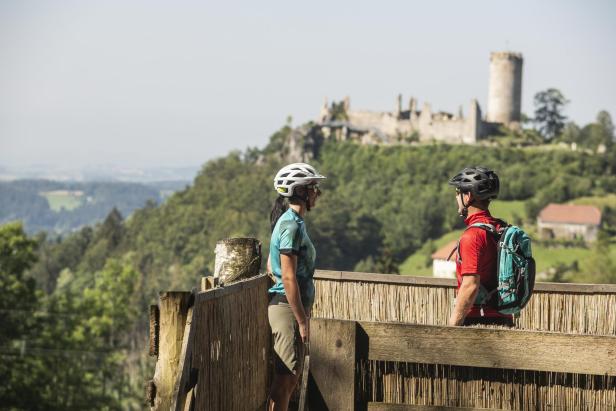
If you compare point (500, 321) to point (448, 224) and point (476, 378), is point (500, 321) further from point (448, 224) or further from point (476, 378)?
point (448, 224)

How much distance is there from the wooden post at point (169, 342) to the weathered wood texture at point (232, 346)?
0.27ft

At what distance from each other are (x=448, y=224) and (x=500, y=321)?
129 meters

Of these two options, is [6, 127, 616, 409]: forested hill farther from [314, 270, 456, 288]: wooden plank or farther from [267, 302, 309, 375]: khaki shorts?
[267, 302, 309, 375]: khaki shorts

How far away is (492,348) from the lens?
5.47m

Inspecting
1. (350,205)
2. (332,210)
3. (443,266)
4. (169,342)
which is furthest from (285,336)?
(350,205)

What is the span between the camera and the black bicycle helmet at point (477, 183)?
6816mm

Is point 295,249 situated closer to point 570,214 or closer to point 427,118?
point 570,214

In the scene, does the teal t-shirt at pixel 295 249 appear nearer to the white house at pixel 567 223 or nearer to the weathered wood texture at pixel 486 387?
the weathered wood texture at pixel 486 387

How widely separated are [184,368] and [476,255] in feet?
6.69

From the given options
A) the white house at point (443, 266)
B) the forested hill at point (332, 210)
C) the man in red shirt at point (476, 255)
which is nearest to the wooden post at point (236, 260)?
the man in red shirt at point (476, 255)

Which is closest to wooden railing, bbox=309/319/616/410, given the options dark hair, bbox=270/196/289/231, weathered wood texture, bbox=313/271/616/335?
dark hair, bbox=270/196/289/231

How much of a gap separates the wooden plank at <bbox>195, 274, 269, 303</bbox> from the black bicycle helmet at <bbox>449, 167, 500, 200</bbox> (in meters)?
1.32

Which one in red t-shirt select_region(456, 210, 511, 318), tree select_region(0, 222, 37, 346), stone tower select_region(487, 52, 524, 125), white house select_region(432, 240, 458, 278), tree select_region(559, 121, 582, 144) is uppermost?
stone tower select_region(487, 52, 524, 125)

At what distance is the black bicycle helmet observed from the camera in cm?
682
